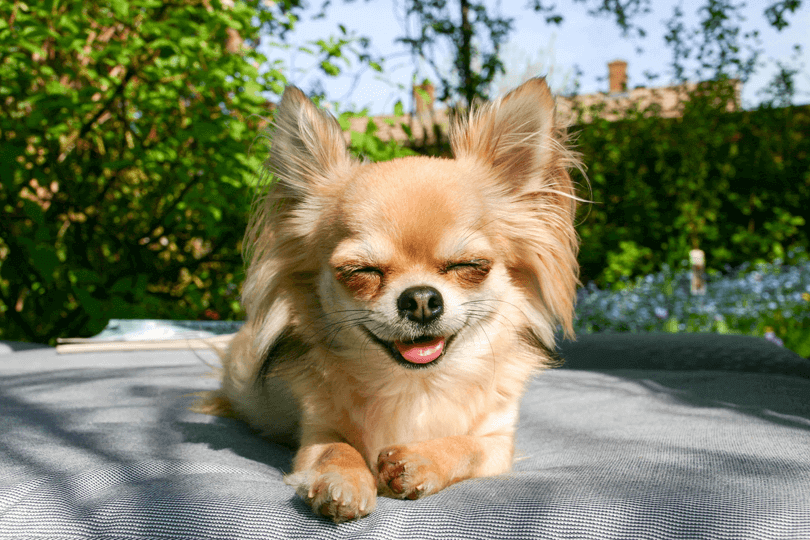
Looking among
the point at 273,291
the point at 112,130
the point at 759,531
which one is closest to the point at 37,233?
the point at 112,130

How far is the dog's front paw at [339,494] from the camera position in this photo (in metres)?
1.03

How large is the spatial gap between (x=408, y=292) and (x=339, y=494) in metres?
0.50

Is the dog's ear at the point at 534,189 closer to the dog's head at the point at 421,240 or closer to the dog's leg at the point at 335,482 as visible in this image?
the dog's head at the point at 421,240

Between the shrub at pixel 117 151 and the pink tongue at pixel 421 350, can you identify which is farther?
the shrub at pixel 117 151

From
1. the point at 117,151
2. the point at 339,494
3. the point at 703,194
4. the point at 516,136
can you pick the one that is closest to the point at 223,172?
the point at 117,151

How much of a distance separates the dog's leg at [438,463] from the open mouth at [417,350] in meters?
0.21

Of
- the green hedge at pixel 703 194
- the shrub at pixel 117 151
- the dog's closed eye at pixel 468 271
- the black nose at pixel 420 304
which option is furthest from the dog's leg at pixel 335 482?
the green hedge at pixel 703 194

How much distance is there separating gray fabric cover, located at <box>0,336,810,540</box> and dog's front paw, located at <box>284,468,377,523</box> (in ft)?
0.08

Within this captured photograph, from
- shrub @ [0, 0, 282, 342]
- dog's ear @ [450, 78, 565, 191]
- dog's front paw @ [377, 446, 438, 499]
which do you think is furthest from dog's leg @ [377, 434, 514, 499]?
shrub @ [0, 0, 282, 342]

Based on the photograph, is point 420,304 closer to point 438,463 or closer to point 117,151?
point 438,463

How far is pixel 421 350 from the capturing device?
1.48 metres

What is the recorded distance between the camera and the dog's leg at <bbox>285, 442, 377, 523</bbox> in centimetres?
104

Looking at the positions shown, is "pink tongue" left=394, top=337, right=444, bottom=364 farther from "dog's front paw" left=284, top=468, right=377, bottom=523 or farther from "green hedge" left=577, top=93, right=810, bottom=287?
"green hedge" left=577, top=93, right=810, bottom=287

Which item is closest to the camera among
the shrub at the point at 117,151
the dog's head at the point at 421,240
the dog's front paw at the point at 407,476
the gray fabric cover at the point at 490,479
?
the gray fabric cover at the point at 490,479
